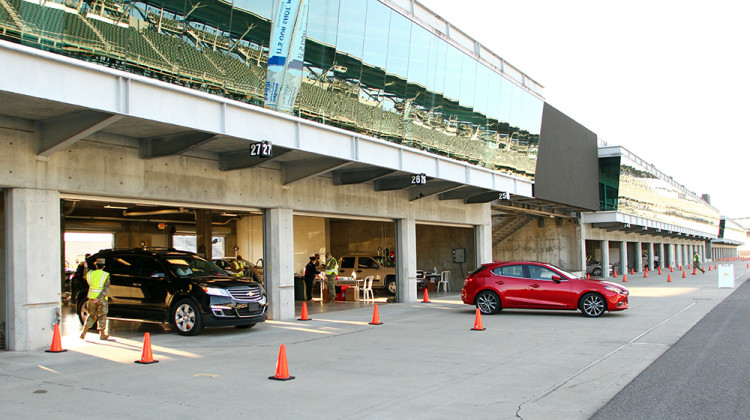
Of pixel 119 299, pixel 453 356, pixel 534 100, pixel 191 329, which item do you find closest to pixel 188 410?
pixel 453 356

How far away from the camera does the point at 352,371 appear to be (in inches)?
369

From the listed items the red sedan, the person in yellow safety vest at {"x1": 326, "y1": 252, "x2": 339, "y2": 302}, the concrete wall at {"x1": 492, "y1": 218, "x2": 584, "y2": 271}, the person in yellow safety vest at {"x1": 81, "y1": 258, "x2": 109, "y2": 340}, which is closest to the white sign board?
the concrete wall at {"x1": 492, "y1": 218, "x2": 584, "y2": 271}

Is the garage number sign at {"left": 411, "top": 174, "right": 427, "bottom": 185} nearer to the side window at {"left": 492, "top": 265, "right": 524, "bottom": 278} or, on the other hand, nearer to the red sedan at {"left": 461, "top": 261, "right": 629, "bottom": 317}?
the red sedan at {"left": 461, "top": 261, "right": 629, "bottom": 317}

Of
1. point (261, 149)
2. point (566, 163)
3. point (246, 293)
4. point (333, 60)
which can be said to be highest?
point (333, 60)

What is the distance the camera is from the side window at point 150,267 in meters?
13.8

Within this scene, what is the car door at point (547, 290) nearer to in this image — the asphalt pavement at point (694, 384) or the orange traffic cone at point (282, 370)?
the asphalt pavement at point (694, 384)

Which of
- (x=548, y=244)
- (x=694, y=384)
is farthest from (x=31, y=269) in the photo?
(x=548, y=244)

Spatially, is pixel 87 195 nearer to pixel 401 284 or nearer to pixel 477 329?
pixel 477 329

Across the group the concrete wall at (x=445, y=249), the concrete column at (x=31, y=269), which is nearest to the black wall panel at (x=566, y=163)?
the concrete wall at (x=445, y=249)

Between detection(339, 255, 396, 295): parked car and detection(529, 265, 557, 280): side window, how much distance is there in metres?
10.4

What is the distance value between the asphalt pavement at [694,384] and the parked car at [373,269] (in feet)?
50.8

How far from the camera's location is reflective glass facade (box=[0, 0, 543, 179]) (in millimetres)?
10953

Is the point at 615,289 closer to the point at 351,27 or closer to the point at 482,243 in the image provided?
the point at 351,27

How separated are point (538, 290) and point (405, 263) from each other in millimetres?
6413
